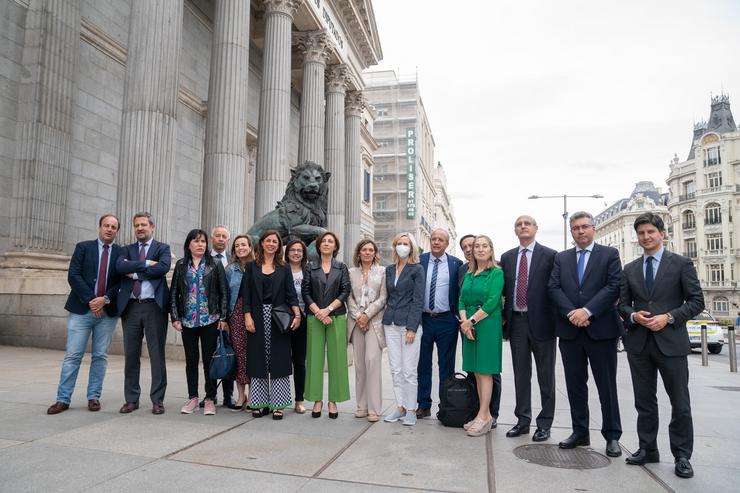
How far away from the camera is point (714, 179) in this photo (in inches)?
2938

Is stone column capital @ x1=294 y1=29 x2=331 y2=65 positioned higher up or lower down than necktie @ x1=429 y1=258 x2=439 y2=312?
higher up

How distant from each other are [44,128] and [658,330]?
44.7 ft

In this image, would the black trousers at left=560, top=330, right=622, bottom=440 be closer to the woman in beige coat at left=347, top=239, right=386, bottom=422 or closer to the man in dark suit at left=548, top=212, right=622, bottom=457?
the man in dark suit at left=548, top=212, right=622, bottom=457

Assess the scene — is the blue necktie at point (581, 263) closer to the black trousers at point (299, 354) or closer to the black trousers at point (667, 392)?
the black trousers at point (667, 392)

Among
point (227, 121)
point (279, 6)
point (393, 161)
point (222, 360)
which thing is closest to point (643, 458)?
point (222, 360)

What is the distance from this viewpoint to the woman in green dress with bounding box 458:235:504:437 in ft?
17.7

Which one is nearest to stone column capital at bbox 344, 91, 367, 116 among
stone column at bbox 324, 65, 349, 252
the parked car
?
stone column at bbox 324, 65, 349, 252

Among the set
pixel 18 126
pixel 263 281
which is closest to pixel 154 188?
pixel 18 126

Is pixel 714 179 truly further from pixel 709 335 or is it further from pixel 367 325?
pixel 367 325

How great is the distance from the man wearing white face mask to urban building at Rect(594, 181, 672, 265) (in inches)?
3674

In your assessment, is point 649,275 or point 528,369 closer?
point 649,275

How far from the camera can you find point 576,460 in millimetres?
4453

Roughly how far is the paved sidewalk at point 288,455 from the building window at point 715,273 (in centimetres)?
7748

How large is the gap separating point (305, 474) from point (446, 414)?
217 cm
